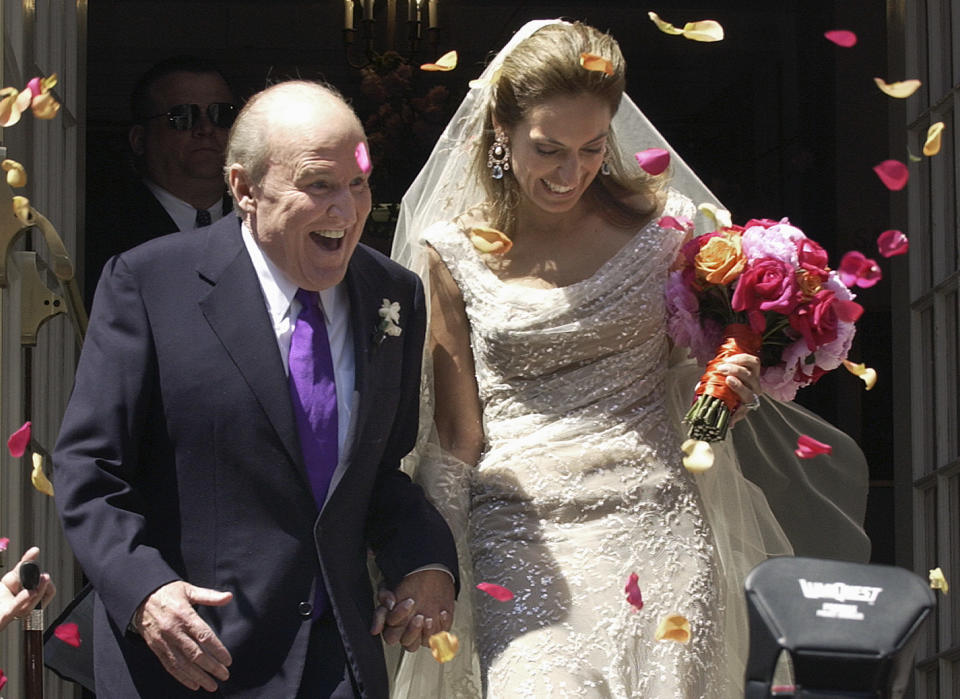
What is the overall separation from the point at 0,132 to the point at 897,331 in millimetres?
3033

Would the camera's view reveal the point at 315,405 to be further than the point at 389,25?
No

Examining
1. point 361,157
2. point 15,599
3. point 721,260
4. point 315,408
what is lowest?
point 15,599

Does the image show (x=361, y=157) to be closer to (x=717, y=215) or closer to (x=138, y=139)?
(x=717, y=215)

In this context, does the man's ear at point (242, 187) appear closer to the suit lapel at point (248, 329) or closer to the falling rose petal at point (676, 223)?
the suit lapel at point (248, 329)

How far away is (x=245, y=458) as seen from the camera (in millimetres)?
3719

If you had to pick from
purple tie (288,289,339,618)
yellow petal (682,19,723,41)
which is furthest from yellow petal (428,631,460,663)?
yellow petal (682,19,723,41)

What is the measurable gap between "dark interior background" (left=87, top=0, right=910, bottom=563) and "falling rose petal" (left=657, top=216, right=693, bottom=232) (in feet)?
12.8

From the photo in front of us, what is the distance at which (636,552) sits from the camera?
4438 mm

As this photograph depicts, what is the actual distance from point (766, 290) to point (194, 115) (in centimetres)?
202

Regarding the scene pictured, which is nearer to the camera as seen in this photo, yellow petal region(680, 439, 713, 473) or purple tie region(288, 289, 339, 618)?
purple tie region(288, 289, 339, 618)

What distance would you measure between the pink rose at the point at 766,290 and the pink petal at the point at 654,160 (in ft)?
1.46

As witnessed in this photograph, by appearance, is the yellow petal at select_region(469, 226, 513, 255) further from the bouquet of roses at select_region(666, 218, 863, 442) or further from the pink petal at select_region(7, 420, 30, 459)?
the pink petal at select_region(7, 420, 30, 459)

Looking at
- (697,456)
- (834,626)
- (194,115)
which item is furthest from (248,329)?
(194,115)

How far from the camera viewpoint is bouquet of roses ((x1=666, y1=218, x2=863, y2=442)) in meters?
4.28
